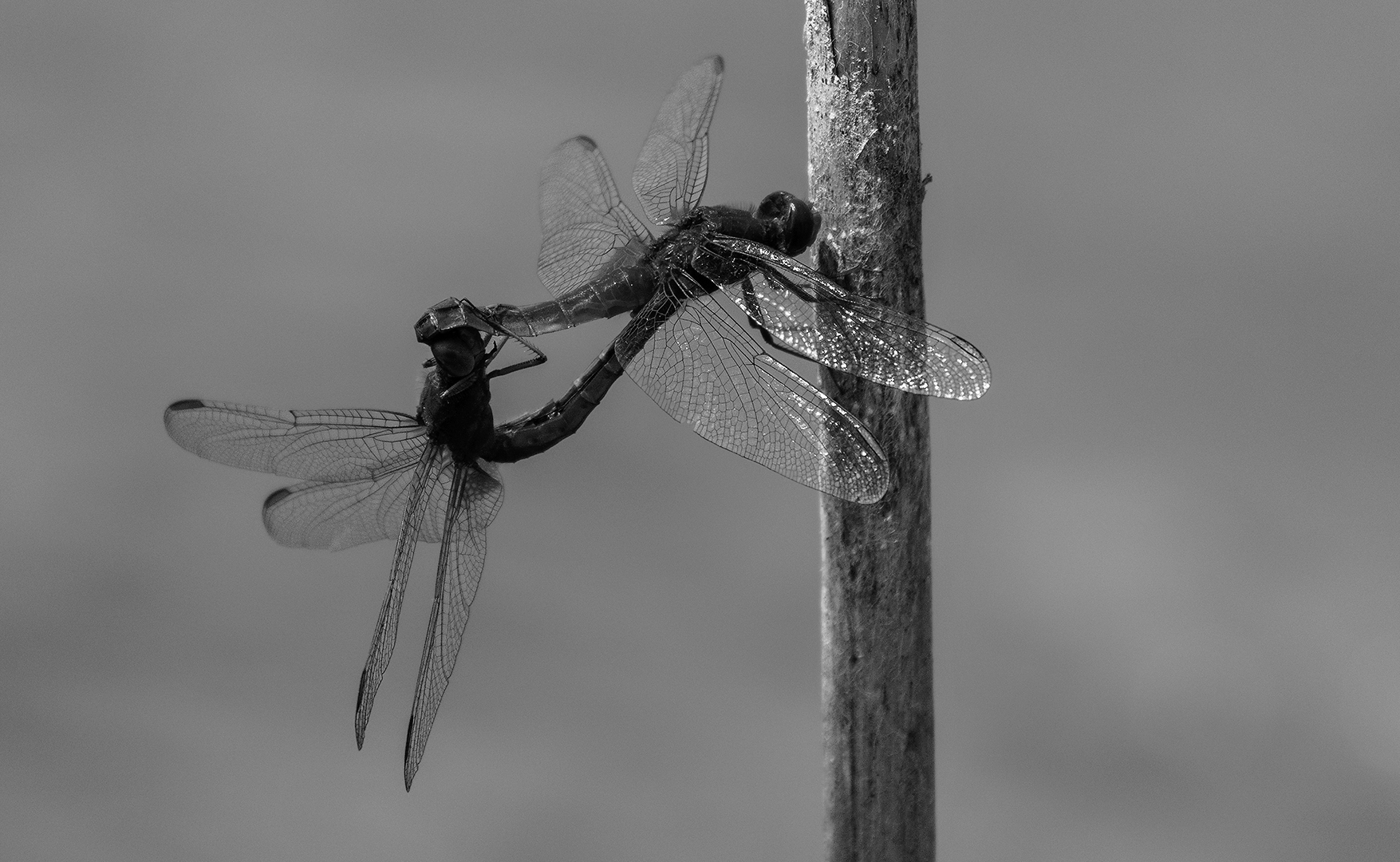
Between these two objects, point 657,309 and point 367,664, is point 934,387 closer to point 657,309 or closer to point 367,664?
point 657,309

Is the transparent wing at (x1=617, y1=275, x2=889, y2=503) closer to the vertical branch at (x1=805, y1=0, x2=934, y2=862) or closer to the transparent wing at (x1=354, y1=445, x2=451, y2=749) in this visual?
the vertical branch at (x1=805, y1=0, x2=934, y2=862)

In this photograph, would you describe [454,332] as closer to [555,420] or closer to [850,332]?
[555,420]

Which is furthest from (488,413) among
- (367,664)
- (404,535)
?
(367,664)

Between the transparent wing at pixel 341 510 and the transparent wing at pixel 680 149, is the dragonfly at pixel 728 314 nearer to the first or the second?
the transparent wing at pixel 680 149

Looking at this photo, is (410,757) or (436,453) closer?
(410,757)

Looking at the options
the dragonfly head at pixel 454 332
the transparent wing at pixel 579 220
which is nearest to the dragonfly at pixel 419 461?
the dragonfly head at pixel 454 332

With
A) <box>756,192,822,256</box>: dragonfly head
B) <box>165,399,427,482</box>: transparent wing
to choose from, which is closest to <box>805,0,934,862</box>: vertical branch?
<box>756,192,822,256</box>: dragonfly head

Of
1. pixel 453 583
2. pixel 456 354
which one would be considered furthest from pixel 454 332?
pixel 453 583
